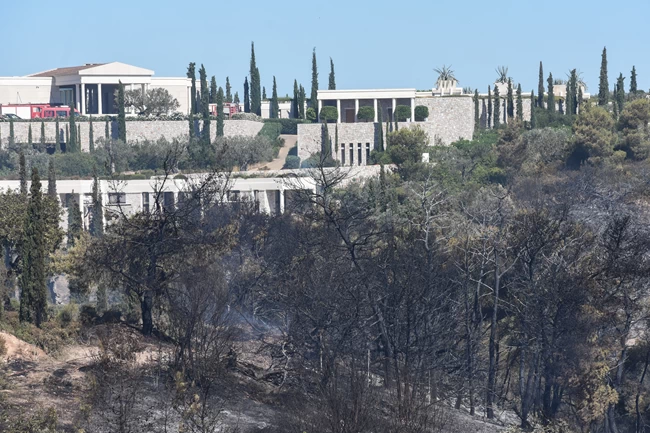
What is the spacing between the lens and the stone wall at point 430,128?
6812 cm

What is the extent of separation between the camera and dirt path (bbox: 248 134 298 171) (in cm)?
6631

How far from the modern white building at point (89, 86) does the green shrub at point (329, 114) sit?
1307 centimetres

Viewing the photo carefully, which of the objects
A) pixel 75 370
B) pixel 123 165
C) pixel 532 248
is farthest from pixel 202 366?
pixel 123 165

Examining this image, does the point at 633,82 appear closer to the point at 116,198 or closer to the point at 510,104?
the point at 510,104

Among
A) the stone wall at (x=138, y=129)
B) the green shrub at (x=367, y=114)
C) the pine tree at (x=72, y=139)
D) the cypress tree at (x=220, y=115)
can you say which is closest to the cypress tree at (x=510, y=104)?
the green shrub at (x=367, y=114)

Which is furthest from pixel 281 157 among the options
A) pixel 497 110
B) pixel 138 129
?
pixel 497 110

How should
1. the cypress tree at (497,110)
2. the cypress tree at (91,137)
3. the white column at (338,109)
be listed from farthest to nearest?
the cypress tree at (497,110) → the white column at (338,109) → the cypress tree at (91,137)

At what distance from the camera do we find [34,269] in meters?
27.4

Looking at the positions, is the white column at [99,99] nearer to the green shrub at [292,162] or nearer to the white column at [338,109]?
the green shrub at [292,162]

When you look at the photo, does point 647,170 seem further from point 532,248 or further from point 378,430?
point 378,430

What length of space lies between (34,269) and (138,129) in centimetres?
4519

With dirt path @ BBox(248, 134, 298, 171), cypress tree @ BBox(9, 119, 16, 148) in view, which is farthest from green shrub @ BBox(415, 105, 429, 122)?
cypress tree @ BBox(9, 119, 16, 148)

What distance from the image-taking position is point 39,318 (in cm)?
2667

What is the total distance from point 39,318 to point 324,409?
34.1ft
